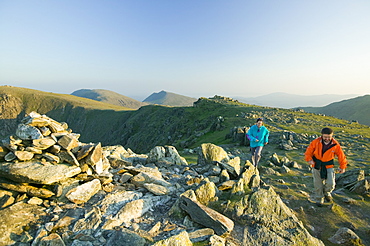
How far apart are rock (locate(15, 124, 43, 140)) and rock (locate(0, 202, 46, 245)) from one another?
300 cm

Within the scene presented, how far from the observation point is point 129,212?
25.0 feet

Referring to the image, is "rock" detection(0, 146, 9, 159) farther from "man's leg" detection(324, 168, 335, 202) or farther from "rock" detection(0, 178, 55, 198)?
"man's leg" detection(324, 168, 335, 202)

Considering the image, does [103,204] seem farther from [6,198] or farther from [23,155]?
[23,155]

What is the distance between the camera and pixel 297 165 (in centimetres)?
1725

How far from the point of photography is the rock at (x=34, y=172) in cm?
781

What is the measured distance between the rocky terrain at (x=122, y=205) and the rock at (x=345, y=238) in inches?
1.3

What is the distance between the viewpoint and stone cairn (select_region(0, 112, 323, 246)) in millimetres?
6355

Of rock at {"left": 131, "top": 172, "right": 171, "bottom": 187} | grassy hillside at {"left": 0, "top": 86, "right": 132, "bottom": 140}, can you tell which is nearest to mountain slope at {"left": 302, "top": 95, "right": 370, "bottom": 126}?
rock at {"left": 131, "top": 172, "right": 171, "bottom": 187}

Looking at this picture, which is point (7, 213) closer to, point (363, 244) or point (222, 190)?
point (222, 190)

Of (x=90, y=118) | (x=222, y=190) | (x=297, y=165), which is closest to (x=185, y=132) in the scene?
(x=297, y=165)

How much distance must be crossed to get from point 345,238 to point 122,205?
8915 mm

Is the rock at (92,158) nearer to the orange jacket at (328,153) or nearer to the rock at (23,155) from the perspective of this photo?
the rock at (23,155)

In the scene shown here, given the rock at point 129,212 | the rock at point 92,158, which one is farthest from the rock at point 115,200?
the rock at point 92,158

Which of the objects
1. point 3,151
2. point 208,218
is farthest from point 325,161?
point 3,151
